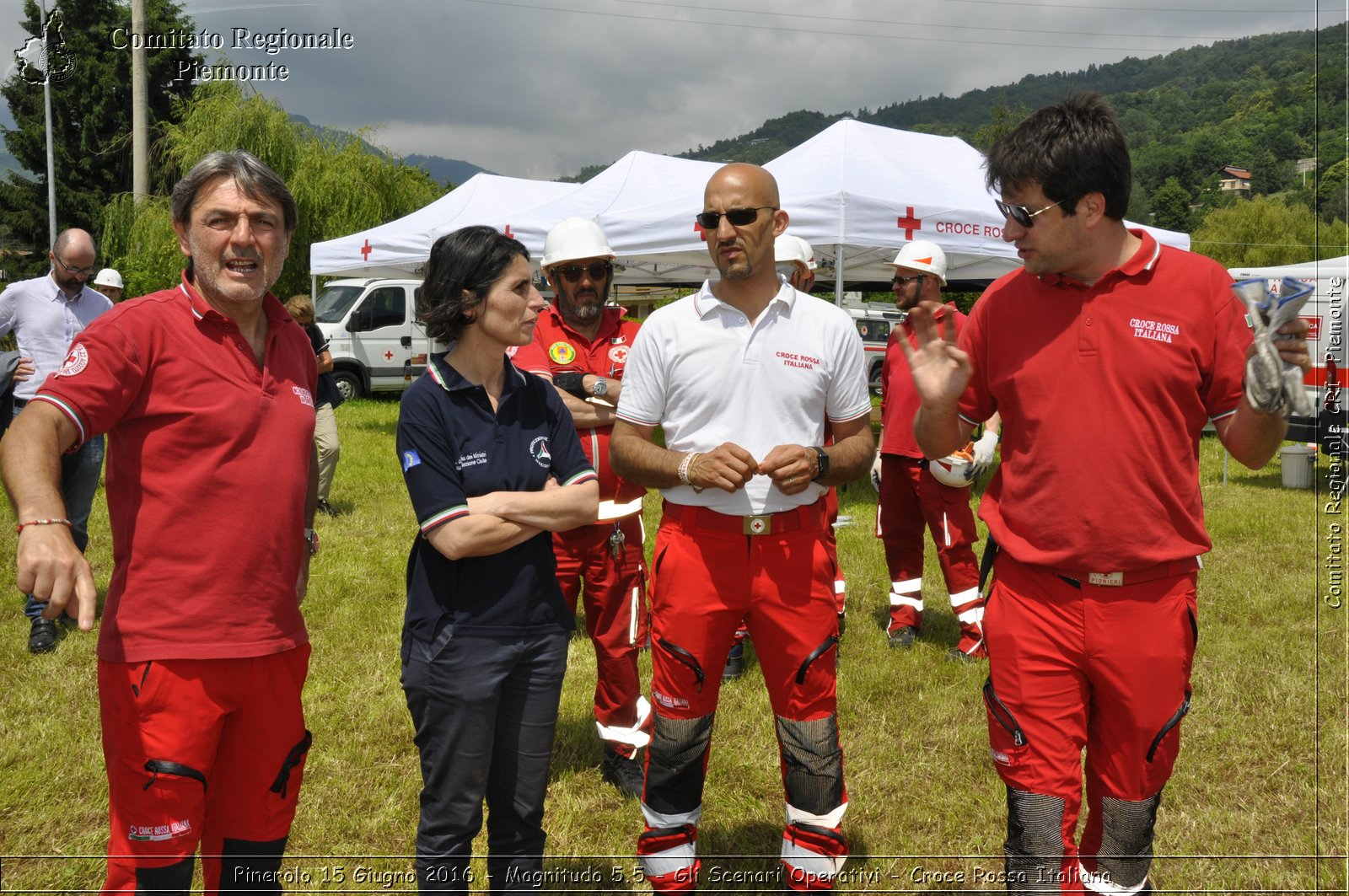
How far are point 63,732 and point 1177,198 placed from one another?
45948 mm

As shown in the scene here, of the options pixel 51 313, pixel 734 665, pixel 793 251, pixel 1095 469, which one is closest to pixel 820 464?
pixel 1095 469

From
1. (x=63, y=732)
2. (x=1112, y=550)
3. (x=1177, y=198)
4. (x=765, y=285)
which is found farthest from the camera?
(x=1177, y=198)

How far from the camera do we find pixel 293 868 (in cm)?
368

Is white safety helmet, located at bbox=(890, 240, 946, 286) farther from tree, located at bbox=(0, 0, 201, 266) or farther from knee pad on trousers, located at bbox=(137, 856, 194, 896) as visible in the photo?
tree, located at bbox=(0, 0, 201, 266)

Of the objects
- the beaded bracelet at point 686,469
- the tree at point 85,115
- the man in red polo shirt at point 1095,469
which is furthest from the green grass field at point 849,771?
the tree at point 85,115

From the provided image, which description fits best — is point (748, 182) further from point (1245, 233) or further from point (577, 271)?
point (1245, 233)

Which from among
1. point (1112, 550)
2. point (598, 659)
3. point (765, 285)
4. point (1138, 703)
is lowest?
point (598, 659)

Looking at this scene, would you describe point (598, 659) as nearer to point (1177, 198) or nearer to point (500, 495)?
point (500, 495)

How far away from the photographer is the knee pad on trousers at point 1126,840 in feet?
8.59

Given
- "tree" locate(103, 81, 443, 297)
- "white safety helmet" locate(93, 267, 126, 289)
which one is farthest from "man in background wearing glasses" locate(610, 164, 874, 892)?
"tree" locate(103, 81, 443, 297)

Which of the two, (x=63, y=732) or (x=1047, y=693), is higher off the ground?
(x=1047, y=693)

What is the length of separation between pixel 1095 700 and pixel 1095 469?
0.67 meters

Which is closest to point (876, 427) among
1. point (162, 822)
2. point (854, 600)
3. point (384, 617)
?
point (854, 600)

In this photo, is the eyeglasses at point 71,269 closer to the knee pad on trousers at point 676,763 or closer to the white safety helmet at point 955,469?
the knee pad on trousers at point 676,763
